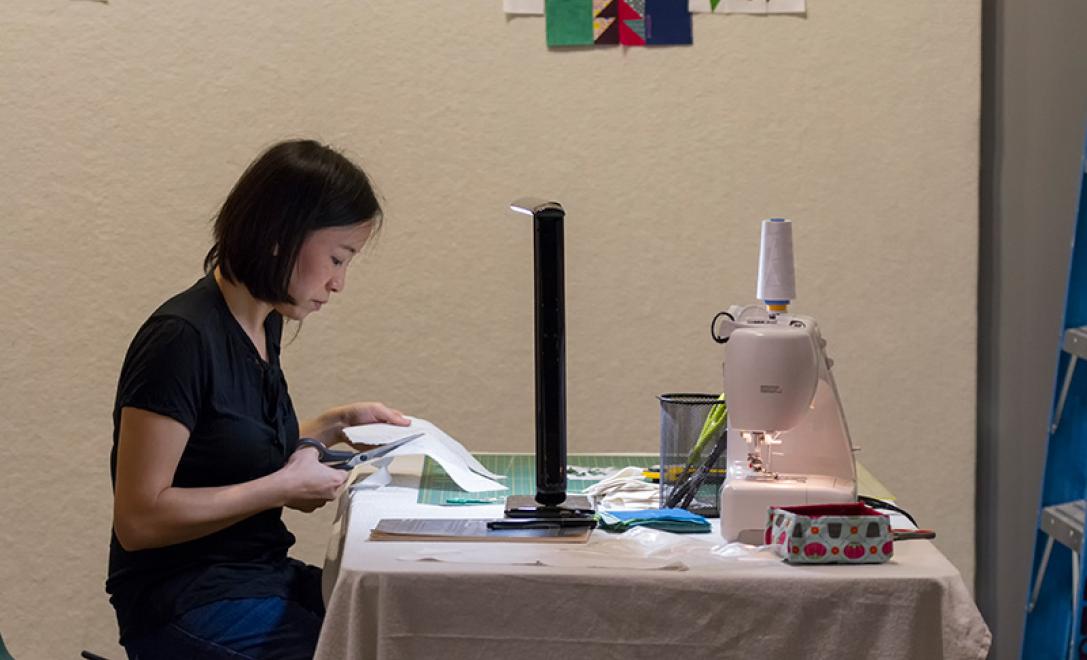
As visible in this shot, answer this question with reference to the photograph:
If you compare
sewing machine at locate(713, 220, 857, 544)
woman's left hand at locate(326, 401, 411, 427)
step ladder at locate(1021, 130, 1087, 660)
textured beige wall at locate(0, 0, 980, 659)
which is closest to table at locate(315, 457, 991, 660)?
sewing machine at locate(713, 220, 857, 544)

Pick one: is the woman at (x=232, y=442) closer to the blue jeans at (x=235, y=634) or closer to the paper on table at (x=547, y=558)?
the blue jeans at (x=235, y=634)

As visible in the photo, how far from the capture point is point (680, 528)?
2.04 metres

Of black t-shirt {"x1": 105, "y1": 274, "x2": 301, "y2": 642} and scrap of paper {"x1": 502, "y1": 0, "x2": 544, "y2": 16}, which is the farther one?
scrap of paper {"x1": 502, "y1": 0, "x2": 544, "y2": 16}

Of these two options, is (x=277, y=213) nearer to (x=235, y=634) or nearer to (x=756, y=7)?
(x=235, y=634)

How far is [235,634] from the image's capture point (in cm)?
204

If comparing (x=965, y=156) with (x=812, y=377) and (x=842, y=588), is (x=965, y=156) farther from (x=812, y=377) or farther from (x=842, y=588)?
(x=842, y=588)

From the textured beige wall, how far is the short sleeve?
1.42 metres

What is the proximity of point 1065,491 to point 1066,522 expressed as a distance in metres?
0.12

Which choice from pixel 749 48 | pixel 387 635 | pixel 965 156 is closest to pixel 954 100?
pixel 965 156

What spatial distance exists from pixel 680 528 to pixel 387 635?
0.50 meters

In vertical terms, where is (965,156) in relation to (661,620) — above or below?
above

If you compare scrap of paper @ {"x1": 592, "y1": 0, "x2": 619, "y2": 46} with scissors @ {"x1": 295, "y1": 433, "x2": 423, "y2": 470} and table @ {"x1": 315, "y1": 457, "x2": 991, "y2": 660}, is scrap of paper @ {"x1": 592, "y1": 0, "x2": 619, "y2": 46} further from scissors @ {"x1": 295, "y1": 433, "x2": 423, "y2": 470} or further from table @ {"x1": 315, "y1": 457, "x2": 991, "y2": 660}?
table @ {"x1": 315, "y1": 457, "x2": 991, "y2": 660}

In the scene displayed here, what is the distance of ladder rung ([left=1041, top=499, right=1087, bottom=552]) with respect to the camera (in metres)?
2.54

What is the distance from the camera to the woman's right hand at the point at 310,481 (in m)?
2.14
